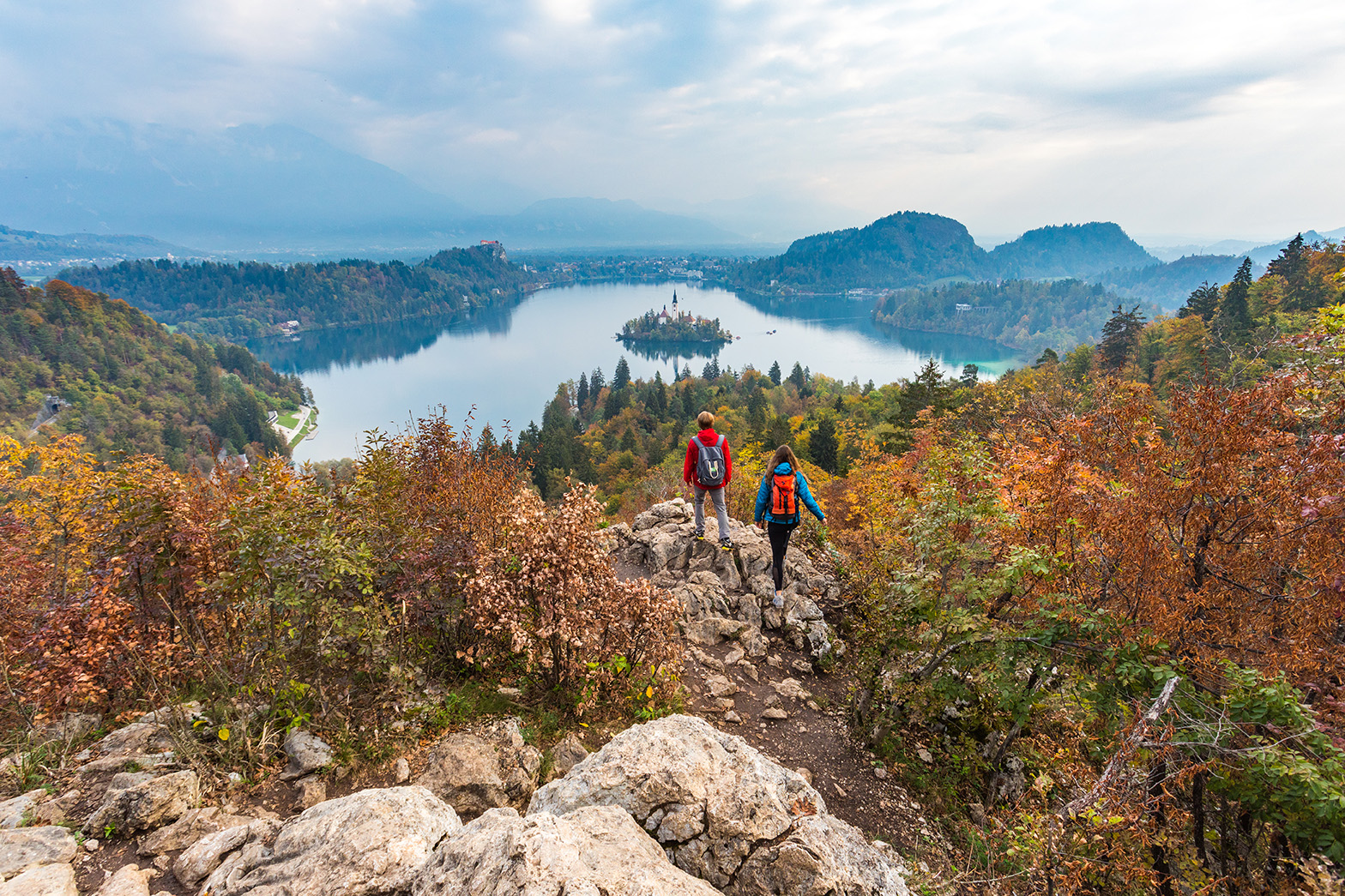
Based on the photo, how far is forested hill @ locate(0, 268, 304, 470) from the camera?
2869 inches

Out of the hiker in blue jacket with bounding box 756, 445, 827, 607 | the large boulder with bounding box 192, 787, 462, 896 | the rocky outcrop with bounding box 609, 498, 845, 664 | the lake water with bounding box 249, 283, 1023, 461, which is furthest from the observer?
the lake water with bounding box 249, 283, 1023, 461

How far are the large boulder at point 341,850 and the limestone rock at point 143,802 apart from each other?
586mm

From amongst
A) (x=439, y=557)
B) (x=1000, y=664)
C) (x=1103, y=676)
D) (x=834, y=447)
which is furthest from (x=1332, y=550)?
(x=834, y=447)

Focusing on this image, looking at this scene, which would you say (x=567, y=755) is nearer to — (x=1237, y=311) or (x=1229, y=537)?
(x=1229, y=537)

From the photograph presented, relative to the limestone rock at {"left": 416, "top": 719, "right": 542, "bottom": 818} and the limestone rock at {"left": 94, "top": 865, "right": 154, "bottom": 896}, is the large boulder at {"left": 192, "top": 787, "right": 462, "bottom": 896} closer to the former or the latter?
the limestone rock at {"left": 94, "top": 865, "right": 154, "bottom": 896}

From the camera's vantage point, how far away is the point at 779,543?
7.10m

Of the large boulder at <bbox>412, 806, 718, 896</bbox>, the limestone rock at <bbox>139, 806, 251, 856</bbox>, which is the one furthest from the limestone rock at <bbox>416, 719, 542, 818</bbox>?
the large boulder at <bbox>412, 806, 718, 896</bbox>

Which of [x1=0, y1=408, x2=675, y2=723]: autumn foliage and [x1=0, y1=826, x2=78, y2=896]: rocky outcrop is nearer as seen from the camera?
[x1=0, y1=826, x2=78, y2=896]: rocky outcrop

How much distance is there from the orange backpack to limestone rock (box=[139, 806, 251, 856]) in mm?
5421

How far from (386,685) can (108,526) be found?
2.47 metres

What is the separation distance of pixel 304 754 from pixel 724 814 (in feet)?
10.5

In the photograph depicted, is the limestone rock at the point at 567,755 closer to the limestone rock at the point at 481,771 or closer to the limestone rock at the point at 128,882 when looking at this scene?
the limestone rock at the point at 481,771

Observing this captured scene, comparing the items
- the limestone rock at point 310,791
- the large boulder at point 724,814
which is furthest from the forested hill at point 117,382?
the large boulder at point 724,814

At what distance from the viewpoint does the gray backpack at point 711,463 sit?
7.40 m
